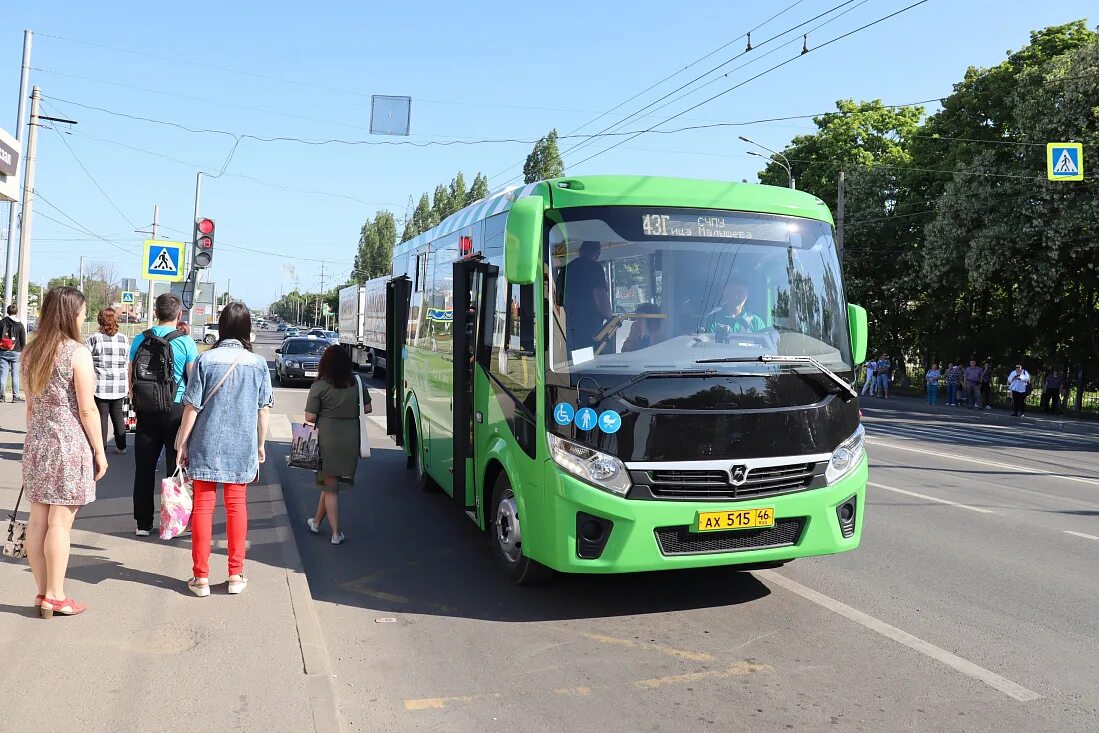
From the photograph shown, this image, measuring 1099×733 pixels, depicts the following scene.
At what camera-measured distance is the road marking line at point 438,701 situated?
14.6 ft

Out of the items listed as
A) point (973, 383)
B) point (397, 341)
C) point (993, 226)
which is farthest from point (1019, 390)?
point (397, 341)

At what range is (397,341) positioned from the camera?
12305 millimetres

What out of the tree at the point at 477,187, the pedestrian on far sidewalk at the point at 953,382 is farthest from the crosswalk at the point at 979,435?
the tree at the point at 477,187

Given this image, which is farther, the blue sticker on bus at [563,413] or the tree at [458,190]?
the tree at [458,190]

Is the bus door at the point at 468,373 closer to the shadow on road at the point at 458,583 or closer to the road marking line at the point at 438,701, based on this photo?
the shadow on road at the point at 458,583

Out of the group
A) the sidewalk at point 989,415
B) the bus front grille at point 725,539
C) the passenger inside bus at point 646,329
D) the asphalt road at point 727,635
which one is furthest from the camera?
the sidewalk at point 989,415

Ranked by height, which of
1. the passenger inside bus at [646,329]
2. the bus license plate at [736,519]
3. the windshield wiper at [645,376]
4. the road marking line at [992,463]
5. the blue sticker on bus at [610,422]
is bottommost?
the road marking line at [992,463]

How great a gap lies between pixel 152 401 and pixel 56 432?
220cm

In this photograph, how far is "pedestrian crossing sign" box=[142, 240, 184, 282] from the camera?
1666cm

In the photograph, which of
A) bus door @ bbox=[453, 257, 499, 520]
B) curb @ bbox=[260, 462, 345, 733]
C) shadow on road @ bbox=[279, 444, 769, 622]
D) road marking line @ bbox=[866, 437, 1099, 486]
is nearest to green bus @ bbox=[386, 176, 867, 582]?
shadow on road @ bbox=[279, 444, 769, 622]

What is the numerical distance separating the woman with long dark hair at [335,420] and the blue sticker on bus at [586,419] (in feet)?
8.63

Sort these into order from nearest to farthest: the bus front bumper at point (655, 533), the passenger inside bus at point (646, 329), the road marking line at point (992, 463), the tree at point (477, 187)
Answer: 1. the bus front bumper at point (655, 533)
2. the passenger inside bus at point (646, 329)
3. the road marking line at point (992, 463)
4. the tree at point (477, 187)

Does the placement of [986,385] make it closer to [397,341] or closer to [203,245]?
[397,341]

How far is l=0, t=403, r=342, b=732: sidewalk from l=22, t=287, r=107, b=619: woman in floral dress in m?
0.34
